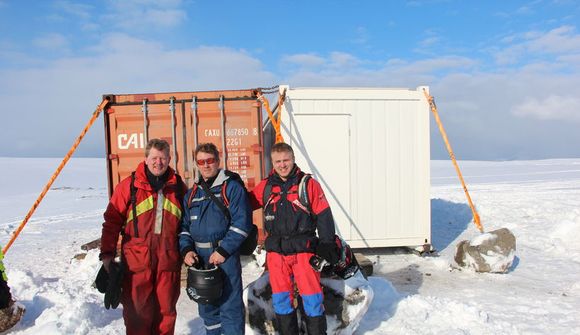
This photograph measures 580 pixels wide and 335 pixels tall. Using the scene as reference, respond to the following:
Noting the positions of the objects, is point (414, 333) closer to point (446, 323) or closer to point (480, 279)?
point (446, 323)

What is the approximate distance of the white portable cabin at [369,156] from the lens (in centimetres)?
671

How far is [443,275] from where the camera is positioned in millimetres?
6094

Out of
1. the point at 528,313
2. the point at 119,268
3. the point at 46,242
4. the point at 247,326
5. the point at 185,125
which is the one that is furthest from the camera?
the point at 46,242

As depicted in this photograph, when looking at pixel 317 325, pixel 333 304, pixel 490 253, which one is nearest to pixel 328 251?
pixel 317 325

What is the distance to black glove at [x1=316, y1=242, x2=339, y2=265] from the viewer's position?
325cm

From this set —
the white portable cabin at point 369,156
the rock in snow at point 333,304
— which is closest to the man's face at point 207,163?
the rock in snow at point 333,304

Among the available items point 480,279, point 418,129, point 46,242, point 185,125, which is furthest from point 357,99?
point 46,242

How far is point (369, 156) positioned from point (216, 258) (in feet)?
14.2

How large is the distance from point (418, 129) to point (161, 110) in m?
4.11

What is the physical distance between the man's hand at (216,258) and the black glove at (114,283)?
650mm

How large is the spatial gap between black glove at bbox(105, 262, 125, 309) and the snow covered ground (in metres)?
1.16

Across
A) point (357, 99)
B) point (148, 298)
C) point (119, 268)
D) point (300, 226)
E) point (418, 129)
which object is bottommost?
point (148, 298)

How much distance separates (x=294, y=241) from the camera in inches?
129

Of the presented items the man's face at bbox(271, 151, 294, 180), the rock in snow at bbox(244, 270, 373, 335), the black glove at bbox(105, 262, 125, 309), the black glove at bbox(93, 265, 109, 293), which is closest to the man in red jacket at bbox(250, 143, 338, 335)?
the man's face at bbox(271, 151, 294, 180)
